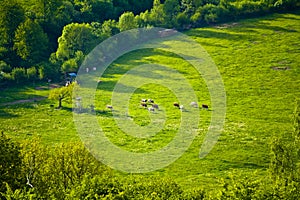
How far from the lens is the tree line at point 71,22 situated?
9900cm

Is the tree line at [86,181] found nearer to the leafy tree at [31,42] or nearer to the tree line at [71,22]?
the tree line at [71,22]

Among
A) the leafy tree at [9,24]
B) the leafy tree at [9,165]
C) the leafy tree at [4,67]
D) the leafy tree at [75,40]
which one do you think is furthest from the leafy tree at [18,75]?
the leafy tree at [9,165]

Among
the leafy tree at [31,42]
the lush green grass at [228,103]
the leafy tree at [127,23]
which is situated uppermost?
the leafy tree at [127,23]

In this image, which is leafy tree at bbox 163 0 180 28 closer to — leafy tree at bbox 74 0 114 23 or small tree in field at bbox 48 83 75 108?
leafy tree at bbox 74 0 114 23

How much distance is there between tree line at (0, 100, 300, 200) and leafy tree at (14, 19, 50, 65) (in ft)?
184

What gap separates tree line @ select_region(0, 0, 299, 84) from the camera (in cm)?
9900

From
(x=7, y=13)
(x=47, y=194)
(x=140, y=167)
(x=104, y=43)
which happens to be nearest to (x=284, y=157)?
(x=140, y=167)

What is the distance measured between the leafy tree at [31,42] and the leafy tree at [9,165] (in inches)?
2402

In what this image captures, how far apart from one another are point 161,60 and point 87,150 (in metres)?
55.5

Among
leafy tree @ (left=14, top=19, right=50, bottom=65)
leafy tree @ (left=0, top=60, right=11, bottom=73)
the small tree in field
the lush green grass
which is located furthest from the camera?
leafy tree @ (left=14, top=19, right=50, bottom=65)

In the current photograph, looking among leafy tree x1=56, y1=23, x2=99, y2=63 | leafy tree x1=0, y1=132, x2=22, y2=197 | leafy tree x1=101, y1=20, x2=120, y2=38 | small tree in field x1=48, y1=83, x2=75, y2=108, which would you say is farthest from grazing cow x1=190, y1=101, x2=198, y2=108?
leafy tree x1=0, y1=132, x2=22, y2=197

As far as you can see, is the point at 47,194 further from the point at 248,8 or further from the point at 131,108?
the point at 248,8

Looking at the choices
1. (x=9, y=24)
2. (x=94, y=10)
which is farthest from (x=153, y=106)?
(x=94, y=10)

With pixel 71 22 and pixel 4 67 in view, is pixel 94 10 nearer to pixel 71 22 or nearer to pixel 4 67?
pixel 71 22
